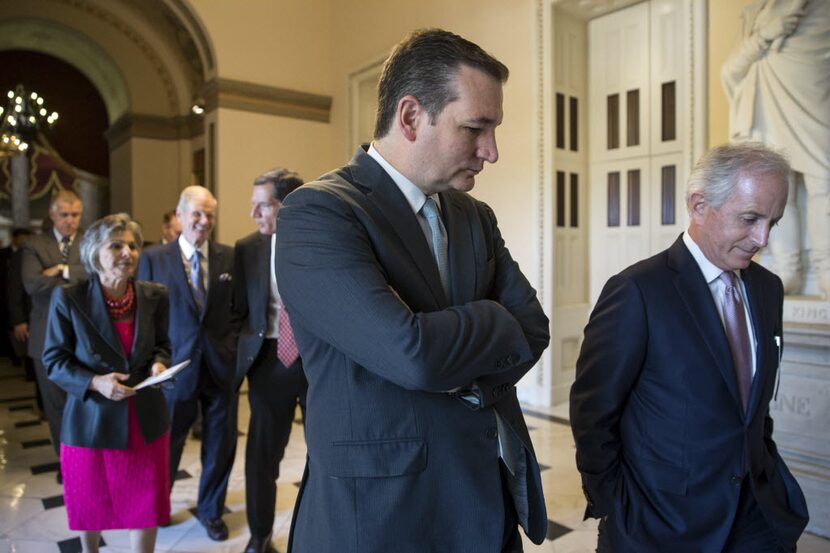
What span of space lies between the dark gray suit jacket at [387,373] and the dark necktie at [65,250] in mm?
3989

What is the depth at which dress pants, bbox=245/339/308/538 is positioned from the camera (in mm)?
3070

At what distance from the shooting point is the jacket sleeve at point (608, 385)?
5.80 ft

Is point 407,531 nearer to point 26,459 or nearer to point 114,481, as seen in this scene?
point 114,481

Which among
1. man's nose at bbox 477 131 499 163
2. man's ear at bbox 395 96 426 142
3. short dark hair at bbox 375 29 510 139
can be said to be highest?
short dark hair at bbox 375 29 510 139

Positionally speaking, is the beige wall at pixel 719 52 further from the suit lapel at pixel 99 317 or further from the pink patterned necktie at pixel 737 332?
the suit lapel at pixel 99 317

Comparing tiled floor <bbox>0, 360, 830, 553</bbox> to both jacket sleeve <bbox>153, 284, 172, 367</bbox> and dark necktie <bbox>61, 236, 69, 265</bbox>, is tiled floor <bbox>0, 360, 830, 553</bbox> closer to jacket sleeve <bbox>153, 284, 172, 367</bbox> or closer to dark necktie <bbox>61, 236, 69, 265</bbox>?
jacket sleeve <bbox>153, 284, 172, 367</bbox>

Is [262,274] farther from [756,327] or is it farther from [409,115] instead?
[756,327]

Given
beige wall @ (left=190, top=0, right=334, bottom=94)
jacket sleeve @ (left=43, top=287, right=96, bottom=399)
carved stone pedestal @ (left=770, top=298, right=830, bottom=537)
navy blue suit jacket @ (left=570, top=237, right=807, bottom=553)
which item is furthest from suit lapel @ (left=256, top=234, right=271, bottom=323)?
beige wall @ (left=190, top=0, right=334, bottom=94)

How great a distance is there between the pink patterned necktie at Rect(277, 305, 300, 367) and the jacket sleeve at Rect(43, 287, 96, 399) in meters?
0.78

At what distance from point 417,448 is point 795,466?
10.3 feet

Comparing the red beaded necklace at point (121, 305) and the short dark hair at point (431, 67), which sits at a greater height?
the short dark hair at point (431, 67)

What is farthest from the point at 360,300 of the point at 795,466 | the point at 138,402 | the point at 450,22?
the point at 450,22

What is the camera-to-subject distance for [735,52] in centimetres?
427

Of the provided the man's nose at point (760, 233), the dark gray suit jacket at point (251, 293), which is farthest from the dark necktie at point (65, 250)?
the man's nose at point (760, 233)
